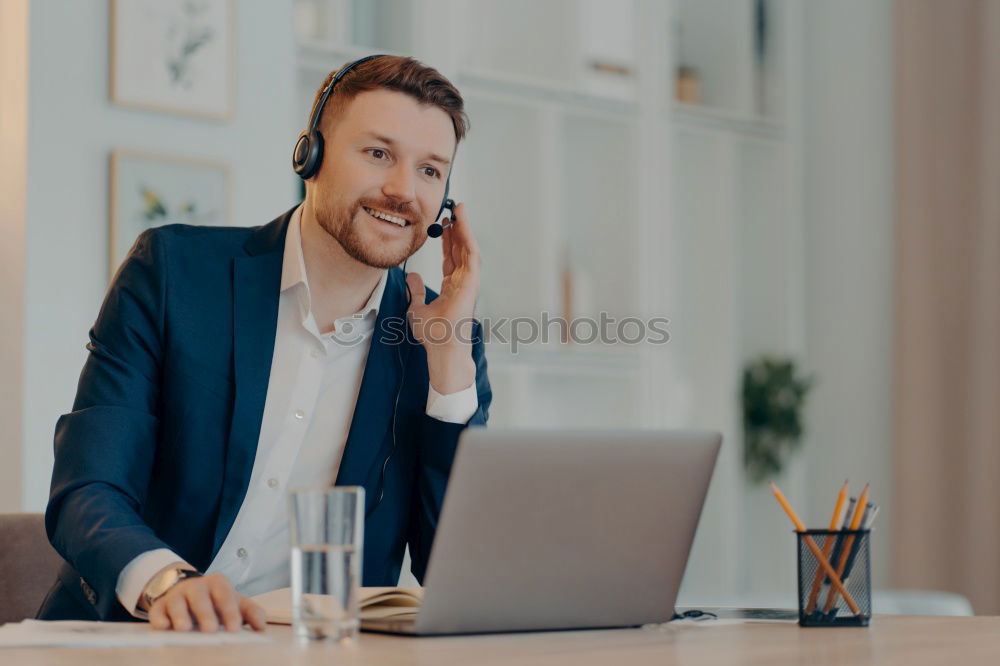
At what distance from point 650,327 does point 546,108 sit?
32.0 inches

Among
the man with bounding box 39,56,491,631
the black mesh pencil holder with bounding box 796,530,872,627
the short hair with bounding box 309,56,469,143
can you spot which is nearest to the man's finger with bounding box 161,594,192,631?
the man with bounding box 39,56,491,631

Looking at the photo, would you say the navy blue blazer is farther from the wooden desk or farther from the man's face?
the wooden desk

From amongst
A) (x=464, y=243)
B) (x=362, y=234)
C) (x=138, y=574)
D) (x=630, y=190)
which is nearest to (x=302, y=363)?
(x=362, y=234)

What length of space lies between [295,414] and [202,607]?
60 centimetres

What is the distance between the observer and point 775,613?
4.44 ft

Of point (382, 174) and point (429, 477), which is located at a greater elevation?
point (382, 174)

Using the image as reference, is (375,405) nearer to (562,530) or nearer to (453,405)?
(453,405)

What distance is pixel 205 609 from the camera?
1063 mm

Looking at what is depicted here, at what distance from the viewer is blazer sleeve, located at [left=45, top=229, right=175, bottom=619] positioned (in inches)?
50.4

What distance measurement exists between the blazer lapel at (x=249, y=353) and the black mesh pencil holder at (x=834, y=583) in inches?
28.2

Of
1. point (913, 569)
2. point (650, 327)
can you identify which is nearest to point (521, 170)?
point (650, 327)

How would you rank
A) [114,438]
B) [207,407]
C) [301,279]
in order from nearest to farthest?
1. [114,438]
2. [207,407]
3. [301,279]

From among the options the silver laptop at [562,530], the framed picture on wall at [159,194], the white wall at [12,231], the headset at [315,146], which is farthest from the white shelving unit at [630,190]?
→ the silver laptop at [562,530]

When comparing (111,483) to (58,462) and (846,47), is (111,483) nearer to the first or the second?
(58,462)
